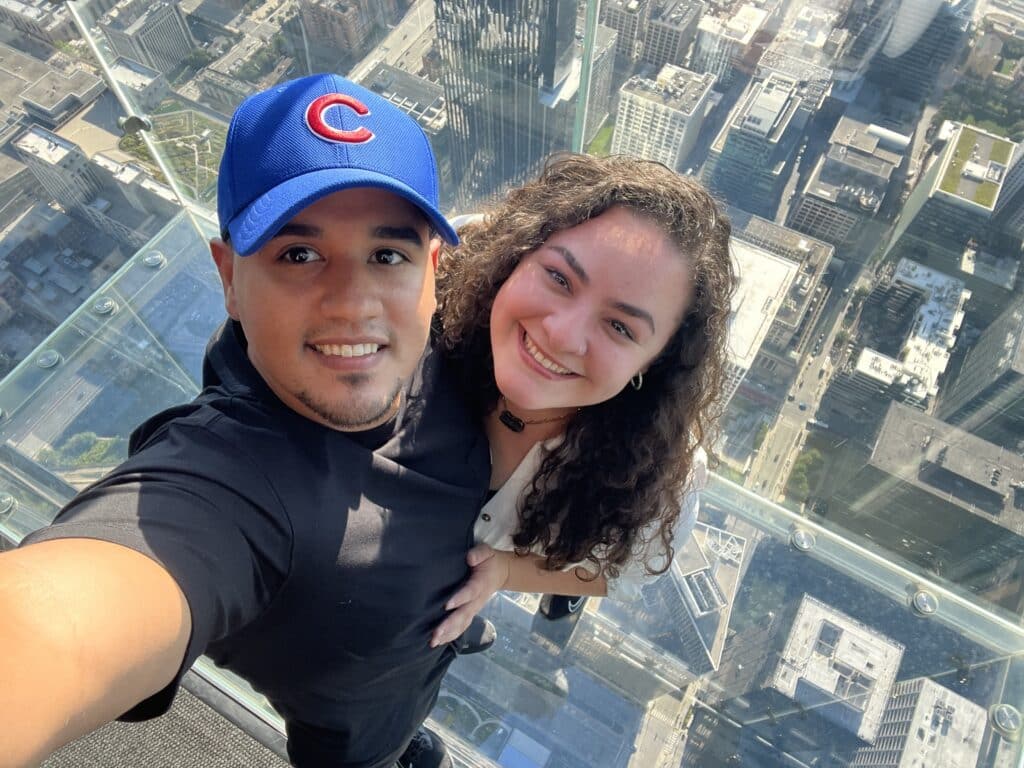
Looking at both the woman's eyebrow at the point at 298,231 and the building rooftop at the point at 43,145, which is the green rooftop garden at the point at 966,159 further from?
the building rooftop at the point at 43,145

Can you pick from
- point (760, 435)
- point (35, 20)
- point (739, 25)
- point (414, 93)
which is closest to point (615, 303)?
point (414, 93)

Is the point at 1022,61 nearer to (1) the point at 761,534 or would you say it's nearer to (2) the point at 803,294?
(2) the point at 803,294

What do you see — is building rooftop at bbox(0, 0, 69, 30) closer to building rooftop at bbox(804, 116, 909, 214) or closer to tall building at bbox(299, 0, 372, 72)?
tall building at bbox(299, 0, 372, 72)

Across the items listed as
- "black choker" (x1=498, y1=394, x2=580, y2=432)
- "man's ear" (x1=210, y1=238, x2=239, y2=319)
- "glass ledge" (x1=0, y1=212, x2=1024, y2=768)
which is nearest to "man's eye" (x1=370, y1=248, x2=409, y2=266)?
"man's ear" (x1=210, y1=238, x2=239, y2=319)

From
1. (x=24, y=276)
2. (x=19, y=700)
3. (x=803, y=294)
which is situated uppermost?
(x=19, y=700)

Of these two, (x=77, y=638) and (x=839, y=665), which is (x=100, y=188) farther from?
(x=839, y=665)

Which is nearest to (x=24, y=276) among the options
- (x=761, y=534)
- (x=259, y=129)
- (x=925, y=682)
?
(x=259, y=129)
